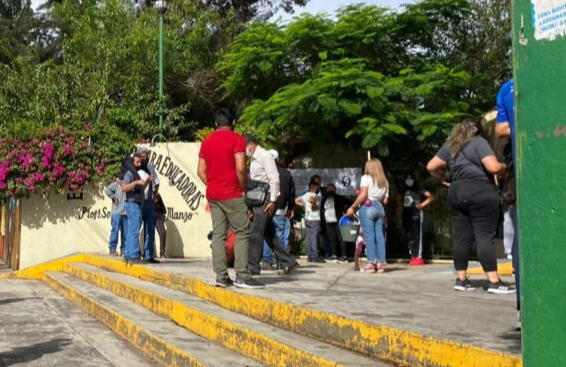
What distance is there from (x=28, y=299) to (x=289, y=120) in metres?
6.57

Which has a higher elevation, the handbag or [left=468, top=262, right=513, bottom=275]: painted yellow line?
the handbag

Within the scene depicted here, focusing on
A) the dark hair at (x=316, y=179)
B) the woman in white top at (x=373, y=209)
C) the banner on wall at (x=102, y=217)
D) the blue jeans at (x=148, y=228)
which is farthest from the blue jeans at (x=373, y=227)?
the banner on wall at (x=102, y=217)

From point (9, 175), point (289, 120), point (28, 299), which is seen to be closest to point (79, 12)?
point (9, 175)

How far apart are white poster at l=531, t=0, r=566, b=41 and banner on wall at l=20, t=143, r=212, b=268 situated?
13555 mm

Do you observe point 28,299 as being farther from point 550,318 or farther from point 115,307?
point 550,318

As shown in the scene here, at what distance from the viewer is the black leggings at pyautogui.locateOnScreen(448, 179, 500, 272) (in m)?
6.81

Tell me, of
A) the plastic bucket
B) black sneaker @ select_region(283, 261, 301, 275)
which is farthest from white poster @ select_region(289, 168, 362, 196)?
black sneaker @ select_region(283, 261, 301, 275)

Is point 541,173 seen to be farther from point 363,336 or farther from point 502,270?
point 502,270

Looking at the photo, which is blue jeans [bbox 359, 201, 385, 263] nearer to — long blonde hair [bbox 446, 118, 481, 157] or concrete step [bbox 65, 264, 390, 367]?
concrete step [bbox 65, 264, 390, 367]

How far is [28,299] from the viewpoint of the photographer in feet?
34.2

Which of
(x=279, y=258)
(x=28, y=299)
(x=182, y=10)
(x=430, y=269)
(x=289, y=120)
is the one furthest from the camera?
(x=182, y=10)

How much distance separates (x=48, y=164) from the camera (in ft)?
54.2

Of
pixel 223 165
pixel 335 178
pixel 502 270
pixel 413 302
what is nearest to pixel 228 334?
pixel 413 302

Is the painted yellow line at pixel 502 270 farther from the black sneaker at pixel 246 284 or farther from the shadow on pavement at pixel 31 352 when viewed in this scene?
the shadow on pavement at pixel 31 352
